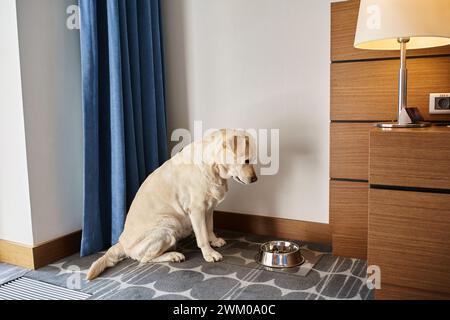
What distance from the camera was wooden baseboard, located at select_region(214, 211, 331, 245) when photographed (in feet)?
9.19

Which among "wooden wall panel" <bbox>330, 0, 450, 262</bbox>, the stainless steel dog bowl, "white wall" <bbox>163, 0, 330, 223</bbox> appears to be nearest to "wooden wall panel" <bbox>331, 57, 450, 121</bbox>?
"wooden wall panel" <bbox>330, 0, 450, 262</bbox>

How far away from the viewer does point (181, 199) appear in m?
2.56

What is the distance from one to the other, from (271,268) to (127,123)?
4.42 ft

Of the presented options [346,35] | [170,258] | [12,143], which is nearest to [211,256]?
[170,258]

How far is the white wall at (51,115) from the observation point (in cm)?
240

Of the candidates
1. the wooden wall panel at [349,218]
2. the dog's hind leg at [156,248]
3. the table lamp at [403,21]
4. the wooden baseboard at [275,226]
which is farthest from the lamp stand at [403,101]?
the dog's hind leg at [156,248]

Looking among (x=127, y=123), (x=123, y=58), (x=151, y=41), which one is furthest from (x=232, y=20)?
(x=127, y=123)

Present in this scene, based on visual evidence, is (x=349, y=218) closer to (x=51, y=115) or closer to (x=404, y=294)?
(x=404, y=294)

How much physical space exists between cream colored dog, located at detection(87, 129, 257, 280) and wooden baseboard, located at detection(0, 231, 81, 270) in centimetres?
38

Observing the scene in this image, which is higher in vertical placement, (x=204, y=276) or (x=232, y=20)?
(x=232, y=20)

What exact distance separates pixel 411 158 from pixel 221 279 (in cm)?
116

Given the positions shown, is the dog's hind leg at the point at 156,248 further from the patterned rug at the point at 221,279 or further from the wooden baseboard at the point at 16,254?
the wooden baseboard at the point at 16,254
